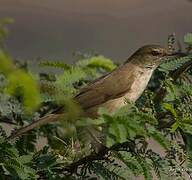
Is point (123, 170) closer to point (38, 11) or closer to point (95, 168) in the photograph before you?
point (95, 168)

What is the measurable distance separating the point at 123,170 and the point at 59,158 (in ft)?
1.15

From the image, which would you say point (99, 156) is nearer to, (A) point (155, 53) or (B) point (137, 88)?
(B) point (137, 88)

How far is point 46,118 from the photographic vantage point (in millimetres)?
4230

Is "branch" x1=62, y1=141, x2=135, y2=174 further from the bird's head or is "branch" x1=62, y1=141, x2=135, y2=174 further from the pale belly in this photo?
the bird's head

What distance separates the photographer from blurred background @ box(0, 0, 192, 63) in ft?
53.6

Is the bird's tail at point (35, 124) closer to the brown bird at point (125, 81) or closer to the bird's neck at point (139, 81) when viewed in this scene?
the brown bird at point (125, 81)

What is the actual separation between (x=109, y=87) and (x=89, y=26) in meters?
13.2

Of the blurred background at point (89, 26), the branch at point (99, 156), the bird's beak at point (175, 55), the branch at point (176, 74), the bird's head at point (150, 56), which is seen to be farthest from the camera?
the blurred background at point (89, 26)

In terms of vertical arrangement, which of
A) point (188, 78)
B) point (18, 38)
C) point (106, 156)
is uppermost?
point (188, 78)

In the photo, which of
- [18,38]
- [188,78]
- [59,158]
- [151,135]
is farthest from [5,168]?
[18,38]

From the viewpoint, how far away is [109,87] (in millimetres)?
5242

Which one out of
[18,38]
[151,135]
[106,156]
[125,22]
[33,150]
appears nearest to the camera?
[151,135]

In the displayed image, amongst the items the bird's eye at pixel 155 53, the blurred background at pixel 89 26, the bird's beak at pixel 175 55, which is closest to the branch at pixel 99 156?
the bird's beak at pixel 175 55

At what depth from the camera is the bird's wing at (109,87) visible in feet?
15.3
